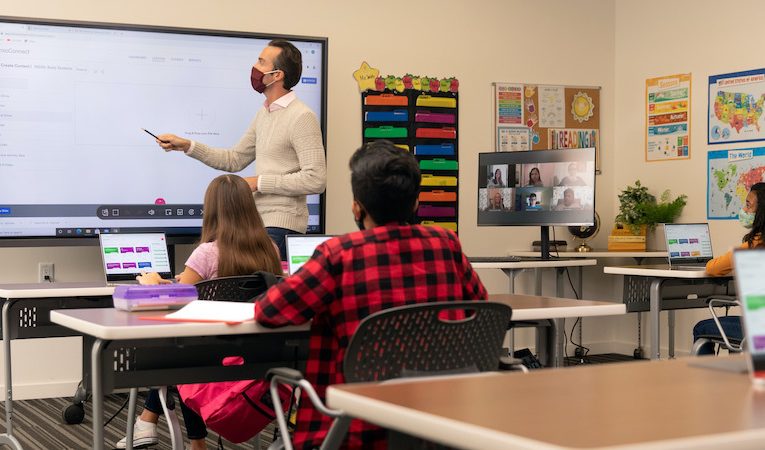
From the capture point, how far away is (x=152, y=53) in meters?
5.32

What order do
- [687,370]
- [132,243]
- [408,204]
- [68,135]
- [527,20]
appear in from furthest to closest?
[527,20]
[68,135]
[132,243]
[408,204]
[687,370]

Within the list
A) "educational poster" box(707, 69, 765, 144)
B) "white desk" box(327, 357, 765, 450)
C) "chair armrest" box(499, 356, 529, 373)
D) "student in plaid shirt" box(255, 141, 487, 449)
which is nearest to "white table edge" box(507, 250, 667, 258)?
"educational poster" box(707, 69, 765, 144)

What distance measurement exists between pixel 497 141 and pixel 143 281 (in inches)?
151

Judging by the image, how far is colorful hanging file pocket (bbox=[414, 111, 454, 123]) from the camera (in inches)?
248

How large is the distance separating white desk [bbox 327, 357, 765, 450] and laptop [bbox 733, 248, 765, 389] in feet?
0.11

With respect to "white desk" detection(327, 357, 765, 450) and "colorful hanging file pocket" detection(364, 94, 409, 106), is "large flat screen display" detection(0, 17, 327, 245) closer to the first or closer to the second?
"colorful hanging file pocket" detection(364, 94, 409, 106)

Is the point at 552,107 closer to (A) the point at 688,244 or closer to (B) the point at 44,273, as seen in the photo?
(A) the point at 688,244

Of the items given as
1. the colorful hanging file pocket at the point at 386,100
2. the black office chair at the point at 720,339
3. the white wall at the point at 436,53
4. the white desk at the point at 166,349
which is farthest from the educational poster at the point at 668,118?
the white desk at the point at 166,349

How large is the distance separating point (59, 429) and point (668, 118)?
4.29 meters

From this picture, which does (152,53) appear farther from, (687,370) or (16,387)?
(687,370)

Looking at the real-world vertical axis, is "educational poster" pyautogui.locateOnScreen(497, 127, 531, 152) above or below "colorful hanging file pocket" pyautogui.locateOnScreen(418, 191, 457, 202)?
above

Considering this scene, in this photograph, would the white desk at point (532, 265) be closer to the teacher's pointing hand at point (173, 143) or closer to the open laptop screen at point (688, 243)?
the open laptop screen at point (688, 243)

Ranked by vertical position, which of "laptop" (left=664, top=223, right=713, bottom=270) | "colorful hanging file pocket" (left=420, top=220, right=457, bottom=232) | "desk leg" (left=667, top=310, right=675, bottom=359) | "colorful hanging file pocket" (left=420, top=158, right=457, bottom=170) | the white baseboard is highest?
"colorful hanging file pocket" (left=420, top=158, right=457, bottom=170)

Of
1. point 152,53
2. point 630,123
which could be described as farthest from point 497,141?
point 152,53
